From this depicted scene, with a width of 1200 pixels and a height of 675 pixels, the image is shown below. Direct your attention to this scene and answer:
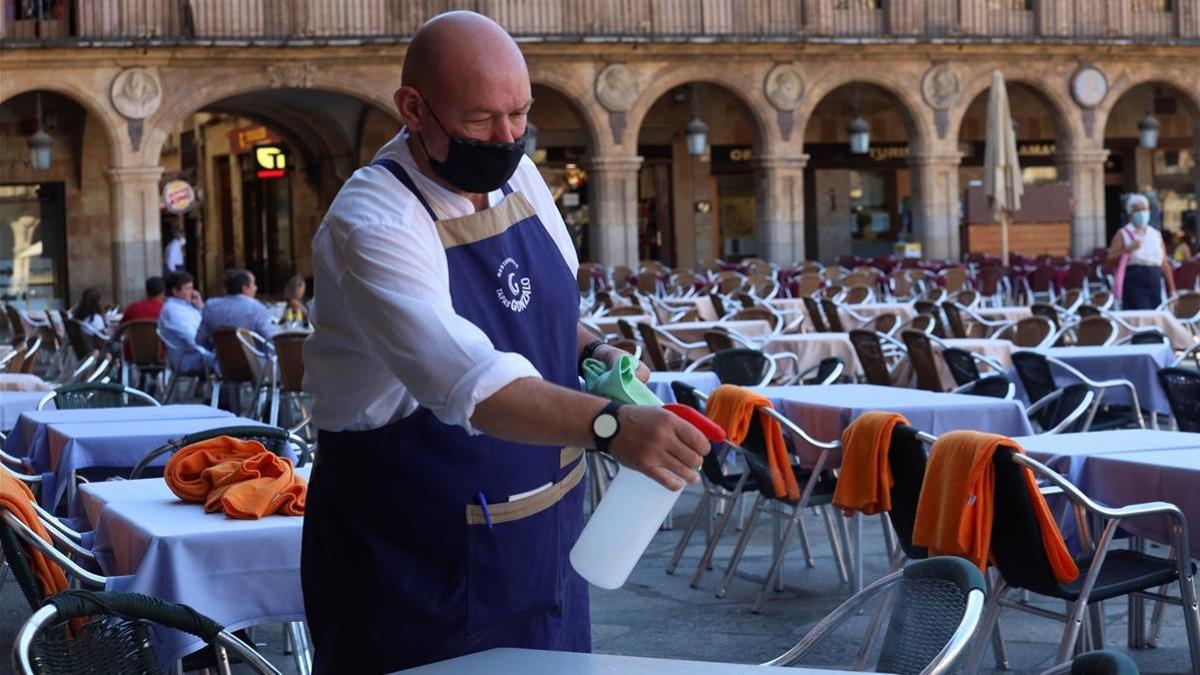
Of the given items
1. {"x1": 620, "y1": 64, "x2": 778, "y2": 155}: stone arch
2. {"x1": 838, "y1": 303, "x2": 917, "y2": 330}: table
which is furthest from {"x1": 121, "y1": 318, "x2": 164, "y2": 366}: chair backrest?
{"x1": 620, "y1": 64, "x2": 778, "y2": 155}: stone arch

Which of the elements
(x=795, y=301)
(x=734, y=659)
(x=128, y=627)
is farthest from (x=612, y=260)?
(x=128, y=627)

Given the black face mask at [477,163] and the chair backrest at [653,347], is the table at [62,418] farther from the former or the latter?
the black face mask at [477,163]

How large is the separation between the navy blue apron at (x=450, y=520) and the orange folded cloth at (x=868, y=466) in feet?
8.74

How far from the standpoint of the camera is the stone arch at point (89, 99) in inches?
938

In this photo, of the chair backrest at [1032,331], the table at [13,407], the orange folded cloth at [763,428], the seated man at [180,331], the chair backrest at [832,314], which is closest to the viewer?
the orange folded cloth at [763,428]

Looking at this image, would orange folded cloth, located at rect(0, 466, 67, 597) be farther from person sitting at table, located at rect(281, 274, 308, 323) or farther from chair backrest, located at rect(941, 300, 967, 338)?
person sitting at table, located at rect(281, 274, 308, 323)

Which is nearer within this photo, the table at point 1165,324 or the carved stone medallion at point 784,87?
the table at point 1165,324

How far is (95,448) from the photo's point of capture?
6.40 m

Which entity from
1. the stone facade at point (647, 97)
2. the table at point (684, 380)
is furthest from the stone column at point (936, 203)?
the table at point (684, 380)

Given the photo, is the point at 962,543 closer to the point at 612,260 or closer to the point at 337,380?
the point at 337,380

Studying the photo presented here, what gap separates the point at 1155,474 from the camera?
516cm

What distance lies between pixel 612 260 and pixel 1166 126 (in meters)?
12.6

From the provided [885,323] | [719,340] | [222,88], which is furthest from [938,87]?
[719,340]

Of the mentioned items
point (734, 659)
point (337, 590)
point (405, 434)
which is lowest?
point (734, 659)
